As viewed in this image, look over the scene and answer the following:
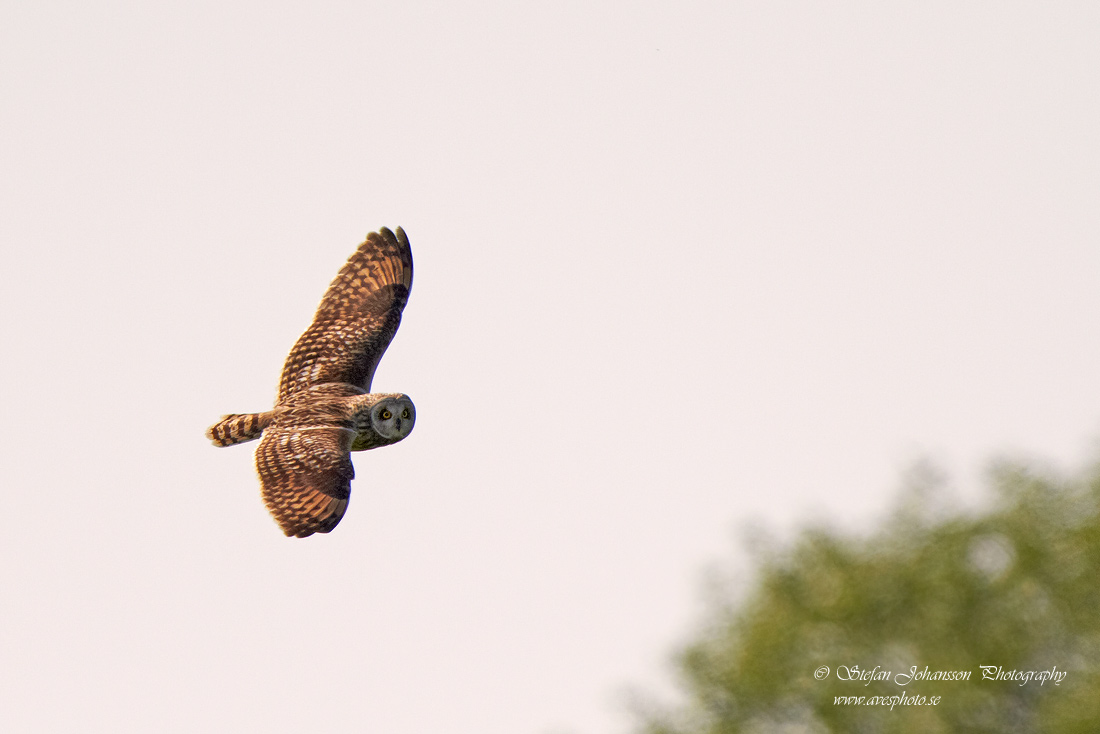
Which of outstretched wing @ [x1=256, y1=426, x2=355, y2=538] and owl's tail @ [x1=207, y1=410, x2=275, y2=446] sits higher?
owl's tail @ [x1=207, y1=410, x2=275, y2=446]

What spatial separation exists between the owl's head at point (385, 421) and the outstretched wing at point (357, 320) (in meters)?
1.11

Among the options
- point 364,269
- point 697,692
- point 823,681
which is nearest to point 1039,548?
point 823,681

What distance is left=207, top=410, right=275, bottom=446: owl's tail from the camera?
15367mm

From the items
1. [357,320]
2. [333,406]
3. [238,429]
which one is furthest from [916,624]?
[238,429]

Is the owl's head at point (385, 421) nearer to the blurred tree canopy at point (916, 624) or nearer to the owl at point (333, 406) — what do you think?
the owl at point (333, 406)

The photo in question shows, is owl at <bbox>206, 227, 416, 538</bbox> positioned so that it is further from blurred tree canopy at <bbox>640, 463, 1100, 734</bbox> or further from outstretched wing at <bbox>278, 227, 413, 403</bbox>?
blurred tree canopy at <bbox>640, 463, 1100, 734</bbox>

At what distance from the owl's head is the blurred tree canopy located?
10057 millimetres

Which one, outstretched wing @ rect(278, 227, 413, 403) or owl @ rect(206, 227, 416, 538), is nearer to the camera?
owl @ rect(206, 227, 416, 538)

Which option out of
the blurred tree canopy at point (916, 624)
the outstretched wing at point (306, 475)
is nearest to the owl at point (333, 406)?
the outstretched wing at point (306, 475)

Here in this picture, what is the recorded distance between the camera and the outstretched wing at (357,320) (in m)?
16.6

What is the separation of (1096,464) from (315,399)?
49.8 feet

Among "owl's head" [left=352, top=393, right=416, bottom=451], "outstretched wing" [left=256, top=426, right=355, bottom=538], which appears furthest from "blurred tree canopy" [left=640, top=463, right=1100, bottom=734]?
"outstretched wing" [left=256, top=426, right=355, bottom=538]

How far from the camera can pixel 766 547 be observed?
27.7 m

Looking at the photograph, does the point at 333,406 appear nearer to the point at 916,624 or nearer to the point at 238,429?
the point at 238,429
